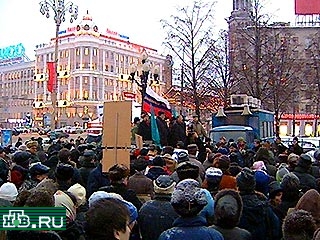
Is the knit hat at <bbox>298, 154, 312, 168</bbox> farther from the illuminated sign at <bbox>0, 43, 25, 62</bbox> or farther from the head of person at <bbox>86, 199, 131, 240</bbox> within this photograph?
the illuminated sign at <bbox>0, 43, 25, 62</bbox>

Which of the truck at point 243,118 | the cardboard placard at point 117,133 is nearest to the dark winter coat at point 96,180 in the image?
the cardboard placard at point 117,133

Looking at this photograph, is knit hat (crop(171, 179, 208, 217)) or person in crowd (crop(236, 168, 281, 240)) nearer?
knit hat (crop(171, 179, 208, 217))

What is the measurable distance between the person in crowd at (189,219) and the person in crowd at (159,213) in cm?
116

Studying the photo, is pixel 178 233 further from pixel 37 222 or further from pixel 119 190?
pixel 119 190

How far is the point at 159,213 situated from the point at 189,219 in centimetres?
127

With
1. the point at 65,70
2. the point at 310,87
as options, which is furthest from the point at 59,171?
the point at 65,70

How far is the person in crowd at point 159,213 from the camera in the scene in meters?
5.27

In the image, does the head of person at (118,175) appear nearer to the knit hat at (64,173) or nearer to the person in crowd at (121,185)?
the person in crowd at (121,185)

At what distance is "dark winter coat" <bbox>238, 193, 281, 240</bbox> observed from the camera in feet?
18.0

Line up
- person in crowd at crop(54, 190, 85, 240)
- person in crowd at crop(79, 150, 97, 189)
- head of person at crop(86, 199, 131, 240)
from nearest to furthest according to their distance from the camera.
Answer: head of person at crop(86, 199, 131, 240) < person in crowd at crop(54, 190, 85, 240) < person in crowd at crop(79, 150, 97, 189)

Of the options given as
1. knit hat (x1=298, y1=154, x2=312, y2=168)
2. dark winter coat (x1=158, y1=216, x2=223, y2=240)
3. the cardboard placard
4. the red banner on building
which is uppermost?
the red banner on building

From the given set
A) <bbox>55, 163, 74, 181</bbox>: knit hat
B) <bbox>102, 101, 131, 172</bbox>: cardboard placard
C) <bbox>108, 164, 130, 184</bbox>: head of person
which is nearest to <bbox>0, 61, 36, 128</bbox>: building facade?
<bbox>102, 101, 131, 172</bbox>: cardboard placard

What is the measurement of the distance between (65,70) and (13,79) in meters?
24.0

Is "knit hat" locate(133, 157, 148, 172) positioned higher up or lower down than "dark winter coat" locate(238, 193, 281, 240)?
higher up
